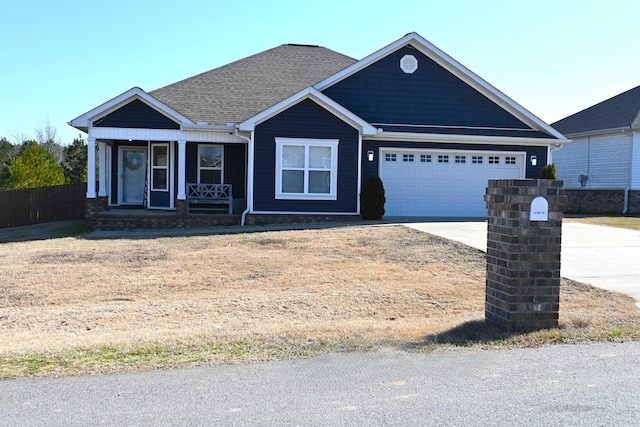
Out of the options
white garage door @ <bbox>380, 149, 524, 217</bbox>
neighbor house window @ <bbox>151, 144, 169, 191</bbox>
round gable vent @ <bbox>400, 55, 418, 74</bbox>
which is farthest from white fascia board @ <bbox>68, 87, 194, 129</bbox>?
round gable vent @ <bbox>400, 55, 418, 74</bbox>

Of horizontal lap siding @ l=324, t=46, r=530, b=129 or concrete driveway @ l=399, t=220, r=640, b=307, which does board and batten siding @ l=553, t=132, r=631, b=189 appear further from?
concrete driveway @ l=399, t=220, r=640, b=307

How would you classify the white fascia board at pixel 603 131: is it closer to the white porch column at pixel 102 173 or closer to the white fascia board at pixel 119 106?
the white fascia board at pixel 119 106

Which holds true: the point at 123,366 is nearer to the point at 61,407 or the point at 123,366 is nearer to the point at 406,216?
the point at 61,407

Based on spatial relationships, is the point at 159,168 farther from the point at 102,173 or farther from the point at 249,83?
the point at 249,83

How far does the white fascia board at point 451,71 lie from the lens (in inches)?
800

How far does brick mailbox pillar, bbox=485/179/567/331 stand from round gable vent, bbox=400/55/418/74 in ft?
48.0

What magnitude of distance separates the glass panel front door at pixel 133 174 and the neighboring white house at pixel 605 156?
Result: 19789 millimetres

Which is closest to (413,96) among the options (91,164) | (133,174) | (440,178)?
(440,178)

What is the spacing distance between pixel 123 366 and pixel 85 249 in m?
9.54

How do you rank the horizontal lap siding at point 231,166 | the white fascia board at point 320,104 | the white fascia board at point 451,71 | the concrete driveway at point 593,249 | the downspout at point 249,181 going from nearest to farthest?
the concrete driveway at point 593,249 → the white fascia board at point 320,104 → the downspout at point 249,181 → the white fascia board at point 451,71 → the horizontal lap siding at point 231,166

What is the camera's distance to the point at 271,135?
61.6 ft

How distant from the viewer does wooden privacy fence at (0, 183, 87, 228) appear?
2272 centimetres

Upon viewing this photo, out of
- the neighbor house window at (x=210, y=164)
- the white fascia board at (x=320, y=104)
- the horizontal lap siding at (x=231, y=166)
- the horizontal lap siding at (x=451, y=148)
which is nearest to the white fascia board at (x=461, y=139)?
the horizontal lap siding at (x=451, y=148)

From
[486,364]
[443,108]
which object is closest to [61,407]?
[486,364]
